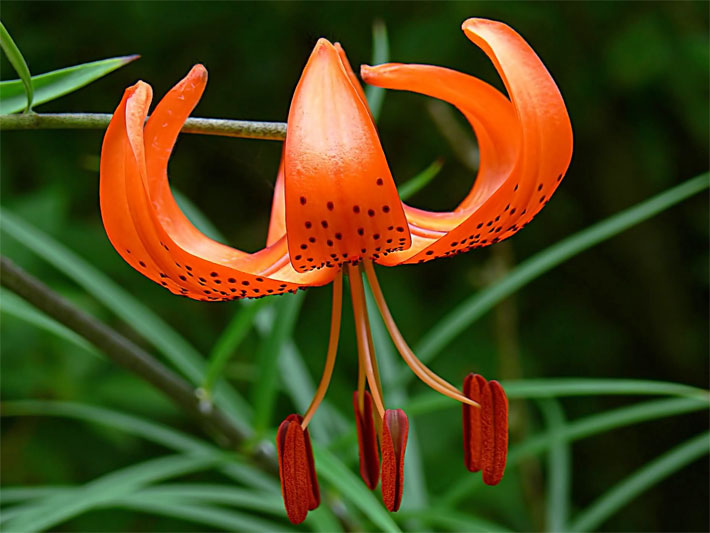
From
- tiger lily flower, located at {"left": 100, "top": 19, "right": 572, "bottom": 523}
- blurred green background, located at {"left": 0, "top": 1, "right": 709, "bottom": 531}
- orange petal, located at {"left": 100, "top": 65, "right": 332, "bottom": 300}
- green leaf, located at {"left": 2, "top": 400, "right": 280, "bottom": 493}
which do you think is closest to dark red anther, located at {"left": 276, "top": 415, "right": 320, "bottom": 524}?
tiger lily flower, located at {"left": 100, "top": 19, "right": 572, "bottom": 523}

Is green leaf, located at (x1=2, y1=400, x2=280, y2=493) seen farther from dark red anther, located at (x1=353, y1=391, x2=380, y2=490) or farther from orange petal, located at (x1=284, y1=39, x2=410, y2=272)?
orange petal, located at (x1=284, y1=39, x2=410, y2=272)

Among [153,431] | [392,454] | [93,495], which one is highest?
A: [153,431]

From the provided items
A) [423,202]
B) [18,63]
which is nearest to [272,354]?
[18,63]

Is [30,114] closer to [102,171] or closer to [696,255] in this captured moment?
[102,171]

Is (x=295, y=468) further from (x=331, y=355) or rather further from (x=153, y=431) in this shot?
(x=153, y=431)

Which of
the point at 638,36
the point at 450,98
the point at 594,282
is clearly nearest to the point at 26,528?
the point at 450,98

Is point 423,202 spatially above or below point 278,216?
above

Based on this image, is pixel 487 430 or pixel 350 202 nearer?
pixel 350 202
